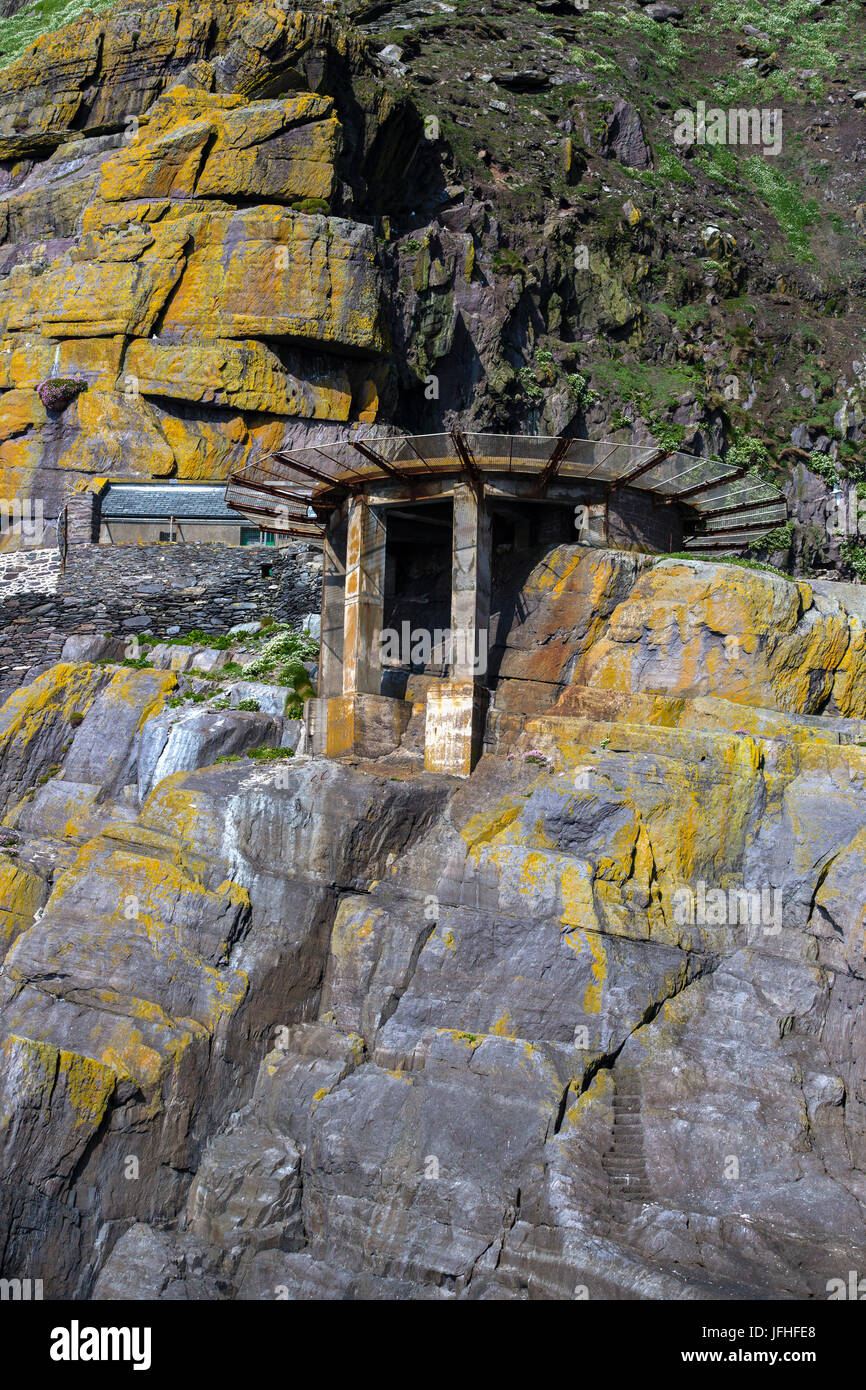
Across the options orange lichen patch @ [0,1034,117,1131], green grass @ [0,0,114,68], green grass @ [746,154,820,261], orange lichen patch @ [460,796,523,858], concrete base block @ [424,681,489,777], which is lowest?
orange lichen patch @ [0,1034,117,1131]

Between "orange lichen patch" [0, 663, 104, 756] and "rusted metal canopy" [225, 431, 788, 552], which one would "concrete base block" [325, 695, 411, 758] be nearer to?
"rusted metal canopy" [225, 431, 788, 552]

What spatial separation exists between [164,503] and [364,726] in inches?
510

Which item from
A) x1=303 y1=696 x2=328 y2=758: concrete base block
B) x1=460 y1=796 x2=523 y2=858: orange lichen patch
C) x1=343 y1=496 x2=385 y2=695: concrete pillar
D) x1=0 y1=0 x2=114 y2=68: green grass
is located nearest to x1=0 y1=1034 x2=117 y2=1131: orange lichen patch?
x1=460 y1=796 x2=523 y2=858: orange lichen patch

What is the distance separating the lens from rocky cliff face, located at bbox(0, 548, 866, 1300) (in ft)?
46.3

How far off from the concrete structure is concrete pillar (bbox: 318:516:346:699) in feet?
0.09

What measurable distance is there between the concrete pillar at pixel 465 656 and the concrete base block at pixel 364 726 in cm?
84

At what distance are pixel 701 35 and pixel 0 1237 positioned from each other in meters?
68.4

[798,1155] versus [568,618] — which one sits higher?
[568,618]

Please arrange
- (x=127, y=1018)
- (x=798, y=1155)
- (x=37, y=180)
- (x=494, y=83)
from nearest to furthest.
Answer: (x=798, y=1155) → (x=127, y=1018) → (x=37, y=180) → (x=494, y=83)

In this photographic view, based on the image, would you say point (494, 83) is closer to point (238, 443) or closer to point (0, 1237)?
point (238, 443)

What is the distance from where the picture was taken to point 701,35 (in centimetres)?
6406

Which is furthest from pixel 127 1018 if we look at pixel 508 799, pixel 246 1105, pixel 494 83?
pixel 494 83

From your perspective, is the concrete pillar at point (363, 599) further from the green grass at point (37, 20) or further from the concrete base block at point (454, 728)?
the green grass at point (37, 20)

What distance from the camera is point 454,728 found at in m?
20.1
